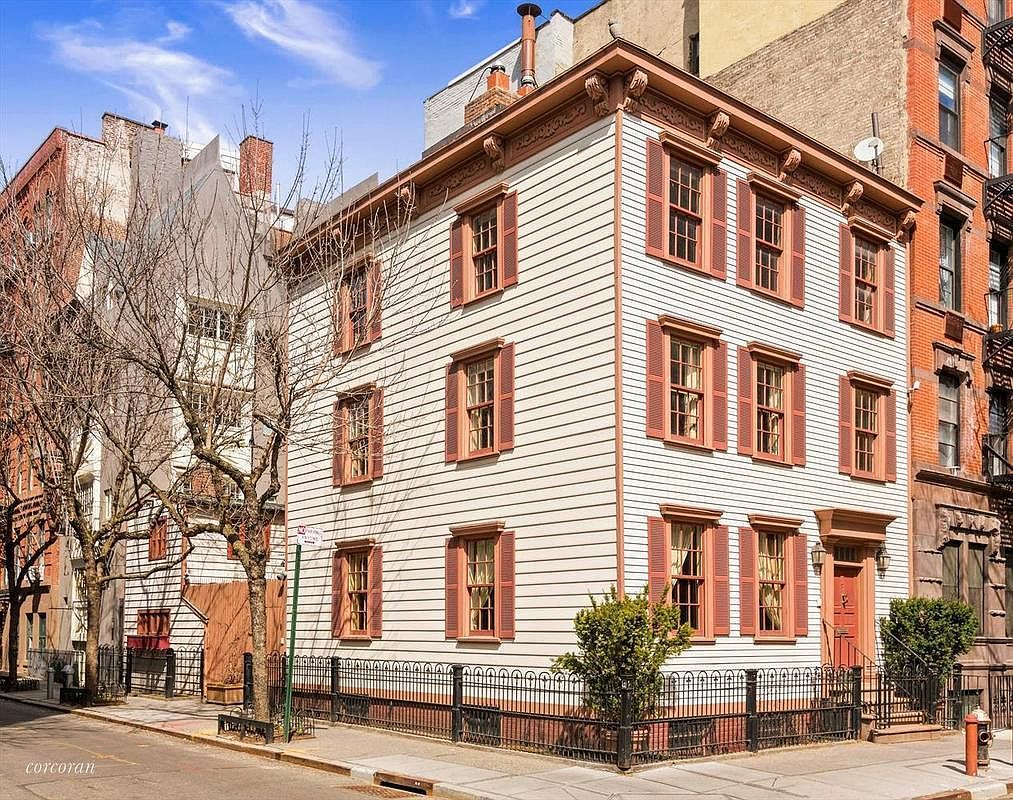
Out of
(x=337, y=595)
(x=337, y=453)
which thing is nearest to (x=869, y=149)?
(x=337, y=453)

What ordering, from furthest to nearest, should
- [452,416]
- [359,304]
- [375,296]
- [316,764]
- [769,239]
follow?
[359,304]
[375,296]
[452,416]
[769,239]
[316,764]

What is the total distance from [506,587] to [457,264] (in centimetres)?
704

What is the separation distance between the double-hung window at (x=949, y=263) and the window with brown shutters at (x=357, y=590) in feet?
50.4

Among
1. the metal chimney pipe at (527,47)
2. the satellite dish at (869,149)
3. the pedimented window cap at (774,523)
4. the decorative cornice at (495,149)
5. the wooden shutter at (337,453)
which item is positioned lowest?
the pedimented window cap at (774,523)

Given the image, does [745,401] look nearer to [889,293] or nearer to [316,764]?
[889,293]

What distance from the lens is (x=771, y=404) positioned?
22.3 m

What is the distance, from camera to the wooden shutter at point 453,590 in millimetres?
21719

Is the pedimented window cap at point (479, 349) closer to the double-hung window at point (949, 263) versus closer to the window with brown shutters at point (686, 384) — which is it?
the window with brown shutters at point (686, 384)

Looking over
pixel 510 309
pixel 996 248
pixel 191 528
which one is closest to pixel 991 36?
pixel 996 248

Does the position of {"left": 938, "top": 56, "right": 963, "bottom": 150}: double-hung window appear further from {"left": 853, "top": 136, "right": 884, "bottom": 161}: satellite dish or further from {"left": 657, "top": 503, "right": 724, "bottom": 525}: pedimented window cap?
{"left": 657, "top": 503, "right": 724, "bottom": 525}: pedimented window cap

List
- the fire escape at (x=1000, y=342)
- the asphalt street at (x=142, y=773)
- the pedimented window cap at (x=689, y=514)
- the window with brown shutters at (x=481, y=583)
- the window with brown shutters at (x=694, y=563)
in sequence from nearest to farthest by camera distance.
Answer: the asphalt street at (x=142, y=773) < the window with brown shutters at (x=694, y=563) < the pedimented window cap at (x=689, y=514) < the window with brown shutters at (x=481, y=583) < the fire escape at (x=1000, y=342)

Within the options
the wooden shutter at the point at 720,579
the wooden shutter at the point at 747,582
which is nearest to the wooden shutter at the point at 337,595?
the wooden shutter at the point at 720,579

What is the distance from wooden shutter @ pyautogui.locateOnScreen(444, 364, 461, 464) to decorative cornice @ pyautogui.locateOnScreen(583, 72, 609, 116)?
20.4 feet

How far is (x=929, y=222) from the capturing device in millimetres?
26641
